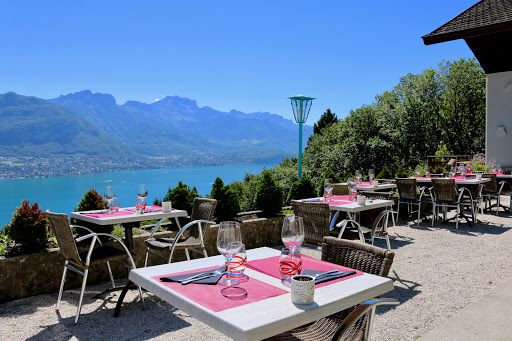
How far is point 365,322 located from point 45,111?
11517cm

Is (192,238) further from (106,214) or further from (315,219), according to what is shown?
(315,219)

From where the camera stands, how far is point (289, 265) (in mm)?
1727

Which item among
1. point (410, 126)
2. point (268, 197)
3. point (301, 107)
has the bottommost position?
point (268, 197)

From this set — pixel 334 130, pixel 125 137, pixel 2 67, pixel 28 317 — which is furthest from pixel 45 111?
pixel 28 317

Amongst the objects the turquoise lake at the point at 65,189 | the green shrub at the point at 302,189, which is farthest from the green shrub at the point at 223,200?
the green shrub at the point at 302,189

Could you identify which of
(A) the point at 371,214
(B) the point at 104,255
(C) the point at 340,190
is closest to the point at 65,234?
(B) the point at 104,255

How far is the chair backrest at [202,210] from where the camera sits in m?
4.30

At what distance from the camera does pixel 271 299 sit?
58.8 inches

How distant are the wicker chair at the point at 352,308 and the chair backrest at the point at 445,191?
5.72 meters

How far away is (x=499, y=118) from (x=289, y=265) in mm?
13370

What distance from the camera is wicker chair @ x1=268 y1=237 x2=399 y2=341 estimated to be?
5.44ft

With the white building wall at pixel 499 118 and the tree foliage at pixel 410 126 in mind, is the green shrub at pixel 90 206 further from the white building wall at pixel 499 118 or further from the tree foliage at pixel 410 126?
the tree foliage at pixel 410 126

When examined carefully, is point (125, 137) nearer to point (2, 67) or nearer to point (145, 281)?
point (2, 67)

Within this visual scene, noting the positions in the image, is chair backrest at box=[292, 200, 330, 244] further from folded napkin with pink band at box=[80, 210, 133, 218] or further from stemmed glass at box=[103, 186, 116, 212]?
stemmed glass at box=[103, 186, 116, 212]
